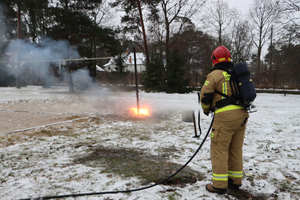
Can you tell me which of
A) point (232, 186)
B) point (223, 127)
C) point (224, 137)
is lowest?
point (232, 186)

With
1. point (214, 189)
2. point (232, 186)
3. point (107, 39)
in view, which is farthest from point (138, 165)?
point (107, 39)

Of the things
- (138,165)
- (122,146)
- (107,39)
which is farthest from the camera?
(107,39)

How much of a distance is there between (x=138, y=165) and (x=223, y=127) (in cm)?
195

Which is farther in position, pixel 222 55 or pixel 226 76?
pixel 222 55

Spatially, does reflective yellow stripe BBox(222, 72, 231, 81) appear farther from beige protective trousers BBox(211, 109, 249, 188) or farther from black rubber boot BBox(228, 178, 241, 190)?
black rubber boot BBox(228, 178, 241, 190)

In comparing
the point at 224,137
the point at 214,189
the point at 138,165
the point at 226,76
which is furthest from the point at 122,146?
the point at 226,76

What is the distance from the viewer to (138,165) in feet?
13.4

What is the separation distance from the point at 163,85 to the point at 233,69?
17322 mm

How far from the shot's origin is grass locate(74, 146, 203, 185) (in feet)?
11.8

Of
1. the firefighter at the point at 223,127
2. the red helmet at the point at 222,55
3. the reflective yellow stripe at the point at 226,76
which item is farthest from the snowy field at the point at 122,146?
the red helmet at the point at 222,55

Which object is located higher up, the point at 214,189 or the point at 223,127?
the point at 223,127

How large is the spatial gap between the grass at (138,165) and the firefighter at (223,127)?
0.62 meters

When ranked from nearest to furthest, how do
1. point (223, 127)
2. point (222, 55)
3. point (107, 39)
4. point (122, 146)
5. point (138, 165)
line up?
1. point (223, 127)
2. point (222, 55)
3. point (138, 165)
4. point (122, 146)
5. point (107, 39)

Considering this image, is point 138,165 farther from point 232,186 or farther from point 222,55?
point 222,55
